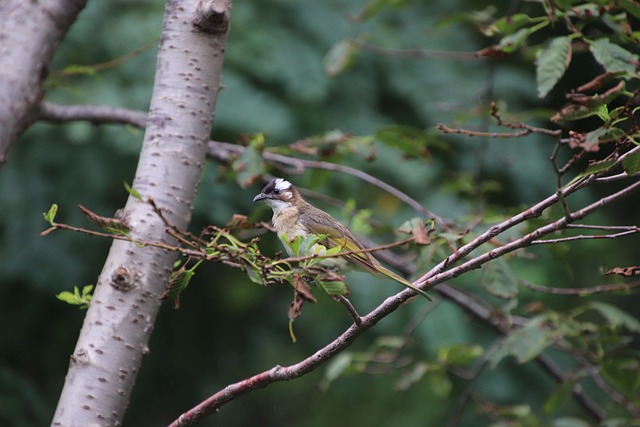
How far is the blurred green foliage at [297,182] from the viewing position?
5.25 metres

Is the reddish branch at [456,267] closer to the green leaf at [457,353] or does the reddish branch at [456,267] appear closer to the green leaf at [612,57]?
the green leaf at [612,57]

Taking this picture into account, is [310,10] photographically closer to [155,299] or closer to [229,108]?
[229,108]

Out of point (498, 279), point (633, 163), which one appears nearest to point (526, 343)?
point (498, 279)

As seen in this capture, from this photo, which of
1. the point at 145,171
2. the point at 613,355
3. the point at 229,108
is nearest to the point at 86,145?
the point at 229,108

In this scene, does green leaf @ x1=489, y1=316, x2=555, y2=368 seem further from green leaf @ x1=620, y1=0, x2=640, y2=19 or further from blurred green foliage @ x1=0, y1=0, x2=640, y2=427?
blurred green foliage @ x1=0, y1=0, x2=640, y2=427

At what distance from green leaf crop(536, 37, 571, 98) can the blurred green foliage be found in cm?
203

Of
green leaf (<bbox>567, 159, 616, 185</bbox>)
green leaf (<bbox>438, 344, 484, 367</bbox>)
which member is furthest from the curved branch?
green leaf (<bbox>567, 159, 616, 185</bbox>)

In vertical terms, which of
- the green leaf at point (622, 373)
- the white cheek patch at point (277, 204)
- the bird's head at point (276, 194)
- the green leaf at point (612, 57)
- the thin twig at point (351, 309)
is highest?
the bird's head at point (276, 194)

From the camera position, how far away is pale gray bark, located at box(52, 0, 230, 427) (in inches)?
95.1

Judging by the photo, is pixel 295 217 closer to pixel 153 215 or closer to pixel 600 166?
pixel 153 215

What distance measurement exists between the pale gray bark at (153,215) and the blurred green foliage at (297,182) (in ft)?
7.14

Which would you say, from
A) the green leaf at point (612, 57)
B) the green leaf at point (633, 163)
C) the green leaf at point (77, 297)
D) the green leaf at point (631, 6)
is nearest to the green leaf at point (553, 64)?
the green leaf at point (612, 57)

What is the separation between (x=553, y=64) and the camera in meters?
2.72

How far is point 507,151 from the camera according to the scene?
222 inches
